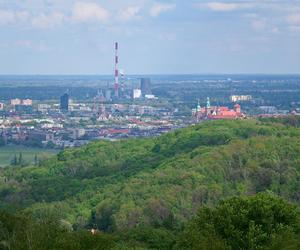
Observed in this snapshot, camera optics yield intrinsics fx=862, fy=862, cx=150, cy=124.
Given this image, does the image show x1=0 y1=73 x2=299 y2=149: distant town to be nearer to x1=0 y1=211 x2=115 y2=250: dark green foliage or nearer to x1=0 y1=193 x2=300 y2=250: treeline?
x1=0 y1=193 x2=300 y2=250: treeline

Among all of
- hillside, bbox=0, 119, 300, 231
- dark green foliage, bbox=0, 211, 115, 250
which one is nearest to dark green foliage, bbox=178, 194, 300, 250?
dark green foliage, bbox=0, 211, 115, 250

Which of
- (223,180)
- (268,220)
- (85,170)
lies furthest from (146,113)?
(268,220)

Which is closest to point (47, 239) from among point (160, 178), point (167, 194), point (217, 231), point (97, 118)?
point (217, 231)

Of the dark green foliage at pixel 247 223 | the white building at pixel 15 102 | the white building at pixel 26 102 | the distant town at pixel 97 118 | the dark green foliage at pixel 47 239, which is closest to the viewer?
the dark green foliage at pixel 47 239

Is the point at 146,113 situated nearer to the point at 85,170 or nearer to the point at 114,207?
the point at 85,170

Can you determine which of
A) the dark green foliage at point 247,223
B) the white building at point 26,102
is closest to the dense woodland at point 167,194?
the dark green foliage at point 247,223

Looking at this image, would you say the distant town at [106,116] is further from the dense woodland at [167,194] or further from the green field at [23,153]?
the dense woodland at [167,194]
